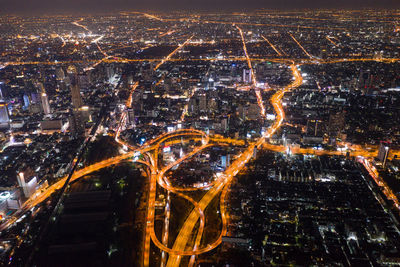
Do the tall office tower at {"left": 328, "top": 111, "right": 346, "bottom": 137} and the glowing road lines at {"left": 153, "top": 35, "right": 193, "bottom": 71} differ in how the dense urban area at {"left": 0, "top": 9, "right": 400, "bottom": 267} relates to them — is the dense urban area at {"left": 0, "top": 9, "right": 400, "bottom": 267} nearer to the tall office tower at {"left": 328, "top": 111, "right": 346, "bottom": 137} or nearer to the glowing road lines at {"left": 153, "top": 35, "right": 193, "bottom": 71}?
the tall office tower at {"left": 328, "top": 111, "right": 346, "bottom": 137}

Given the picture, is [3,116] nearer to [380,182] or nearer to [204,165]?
[204,165]

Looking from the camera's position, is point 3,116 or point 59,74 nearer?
point 3,116

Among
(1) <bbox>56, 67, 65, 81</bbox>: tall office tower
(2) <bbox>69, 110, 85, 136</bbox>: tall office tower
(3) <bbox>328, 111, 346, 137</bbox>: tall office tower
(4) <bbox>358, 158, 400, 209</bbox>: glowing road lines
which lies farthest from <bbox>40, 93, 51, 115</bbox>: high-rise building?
(4) <bbox>358, 158, 400, 209</bbox>: glowing road lines

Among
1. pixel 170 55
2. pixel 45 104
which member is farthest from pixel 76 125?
pixel 170 55

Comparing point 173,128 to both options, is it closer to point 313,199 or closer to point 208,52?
point 313,199

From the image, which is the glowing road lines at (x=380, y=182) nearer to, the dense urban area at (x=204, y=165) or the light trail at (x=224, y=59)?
the dense urban area at (x=204, y=165)

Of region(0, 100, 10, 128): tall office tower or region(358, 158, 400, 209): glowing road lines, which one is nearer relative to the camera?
region(358, 158, 400, 209): glowing road lines

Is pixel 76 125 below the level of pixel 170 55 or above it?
below

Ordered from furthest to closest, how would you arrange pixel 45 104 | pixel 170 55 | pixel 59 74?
pixel 170 55
pixel 59 74
pixel 45 104

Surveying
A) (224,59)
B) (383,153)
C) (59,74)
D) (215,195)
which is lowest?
(215,195)
